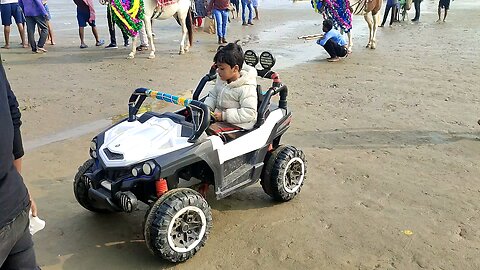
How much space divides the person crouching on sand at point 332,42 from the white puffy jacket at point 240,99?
6.64m

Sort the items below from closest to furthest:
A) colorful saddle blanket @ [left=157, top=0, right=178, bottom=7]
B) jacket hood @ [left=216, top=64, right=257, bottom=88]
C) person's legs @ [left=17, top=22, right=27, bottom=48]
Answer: jacket hood @ [left=216, top=64, right=257, bottom=88] → colorful saddle blanket @ [left=157, top=0, right=178, bottom=7] → person's legs @ [left=17, top=22, right=27, bottom=48]

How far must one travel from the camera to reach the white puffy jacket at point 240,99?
3.91m

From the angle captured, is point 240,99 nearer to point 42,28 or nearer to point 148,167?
point 148,167

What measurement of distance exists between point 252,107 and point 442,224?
5.98 feet

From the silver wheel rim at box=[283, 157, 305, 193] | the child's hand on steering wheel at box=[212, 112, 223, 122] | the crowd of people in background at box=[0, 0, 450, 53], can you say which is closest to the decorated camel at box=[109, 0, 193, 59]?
the crowd of people in background at box=[0, 0, 450, 53]

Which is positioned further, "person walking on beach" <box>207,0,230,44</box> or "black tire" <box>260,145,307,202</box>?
"person walking on beach" <box>207,0,230,44</box>

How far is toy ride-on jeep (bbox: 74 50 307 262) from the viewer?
329 cm

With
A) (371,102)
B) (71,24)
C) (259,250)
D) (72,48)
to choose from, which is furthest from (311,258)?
(71,24)

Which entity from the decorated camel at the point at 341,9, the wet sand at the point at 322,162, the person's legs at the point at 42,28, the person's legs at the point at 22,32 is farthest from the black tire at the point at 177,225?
the person's legs at the point at 22,32

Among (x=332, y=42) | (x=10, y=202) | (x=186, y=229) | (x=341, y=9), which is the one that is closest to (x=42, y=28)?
(x=332, y=42)

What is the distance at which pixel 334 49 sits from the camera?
10547 mm

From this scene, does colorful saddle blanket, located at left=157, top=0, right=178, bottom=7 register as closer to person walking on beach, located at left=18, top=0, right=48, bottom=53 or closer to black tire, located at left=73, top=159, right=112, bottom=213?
person walking on beach, located at left=18, top=0, right=48, bottom=53

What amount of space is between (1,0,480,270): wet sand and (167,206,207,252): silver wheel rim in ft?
0.51

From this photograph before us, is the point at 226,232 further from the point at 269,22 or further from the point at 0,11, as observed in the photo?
the point at 269,22
